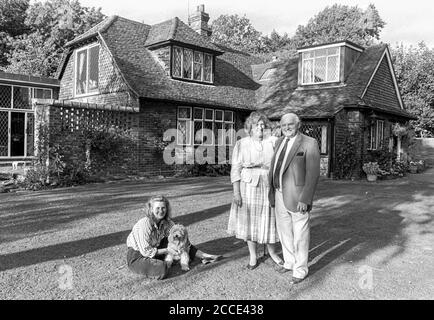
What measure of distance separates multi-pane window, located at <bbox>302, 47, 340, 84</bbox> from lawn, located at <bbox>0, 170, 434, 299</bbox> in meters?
10.2

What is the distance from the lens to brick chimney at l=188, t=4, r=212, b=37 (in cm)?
2414

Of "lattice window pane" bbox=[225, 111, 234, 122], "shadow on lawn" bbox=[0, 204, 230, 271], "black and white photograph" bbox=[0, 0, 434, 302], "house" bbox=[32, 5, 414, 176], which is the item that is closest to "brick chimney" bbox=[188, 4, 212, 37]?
"black and white photograph" bbox=[0, 0, 434, 302]

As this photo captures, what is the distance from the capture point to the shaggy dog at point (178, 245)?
4.52 metres

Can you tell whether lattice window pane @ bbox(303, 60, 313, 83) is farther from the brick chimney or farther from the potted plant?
the brick chimney

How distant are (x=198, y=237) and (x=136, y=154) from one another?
943cm

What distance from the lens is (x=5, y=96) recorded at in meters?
18.5

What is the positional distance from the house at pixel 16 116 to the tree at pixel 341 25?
131ft

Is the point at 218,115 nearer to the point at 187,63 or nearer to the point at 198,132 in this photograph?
the point at 198,132

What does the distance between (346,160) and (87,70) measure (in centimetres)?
1231

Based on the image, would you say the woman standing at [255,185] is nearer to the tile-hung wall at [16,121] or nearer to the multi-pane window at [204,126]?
the multi-pane window at [204,126]

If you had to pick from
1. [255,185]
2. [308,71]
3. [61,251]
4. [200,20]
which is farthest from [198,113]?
[255,185]

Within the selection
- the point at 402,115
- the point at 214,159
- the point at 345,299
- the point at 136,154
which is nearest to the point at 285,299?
the point at 345,299

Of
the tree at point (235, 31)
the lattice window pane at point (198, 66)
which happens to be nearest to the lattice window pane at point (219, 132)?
the lattice window pane at point (198, 66)

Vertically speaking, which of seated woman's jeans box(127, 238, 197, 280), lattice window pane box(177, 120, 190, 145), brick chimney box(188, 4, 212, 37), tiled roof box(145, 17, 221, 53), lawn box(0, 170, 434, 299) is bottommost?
lawn box(0, 170, 434, 299)
